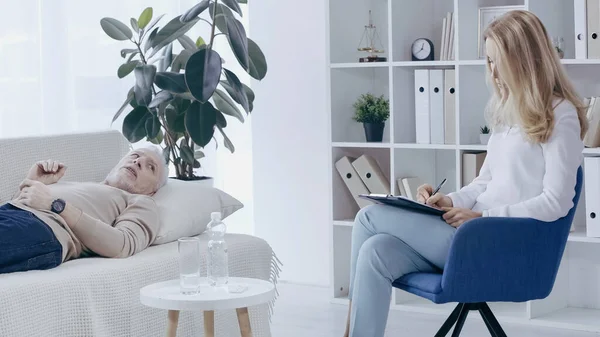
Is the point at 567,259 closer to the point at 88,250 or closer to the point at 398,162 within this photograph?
the point at 398,162

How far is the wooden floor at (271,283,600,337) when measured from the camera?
3.63 metres

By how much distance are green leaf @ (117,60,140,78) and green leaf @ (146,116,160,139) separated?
10.5 inches

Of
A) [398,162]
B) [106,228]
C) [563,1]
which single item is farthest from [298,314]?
[563,1]

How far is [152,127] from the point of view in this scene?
3.90 metres

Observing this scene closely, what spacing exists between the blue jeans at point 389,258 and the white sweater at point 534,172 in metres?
0.18

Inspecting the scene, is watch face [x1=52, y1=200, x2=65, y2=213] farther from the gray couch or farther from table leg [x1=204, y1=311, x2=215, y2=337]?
table leg [x1=204, y1=311, x2=215, y2=337]

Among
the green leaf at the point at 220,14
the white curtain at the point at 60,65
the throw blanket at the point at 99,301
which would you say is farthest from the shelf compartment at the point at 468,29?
the white curtain at the point at 60,65

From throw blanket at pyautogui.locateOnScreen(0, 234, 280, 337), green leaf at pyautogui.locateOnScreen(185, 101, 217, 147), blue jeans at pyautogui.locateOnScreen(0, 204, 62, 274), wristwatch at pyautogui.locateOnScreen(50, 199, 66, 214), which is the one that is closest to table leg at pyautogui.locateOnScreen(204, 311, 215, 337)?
throw blanket at pyautogui.locateOnScreen(0, 234, 280, 337)

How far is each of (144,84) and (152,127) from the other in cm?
20

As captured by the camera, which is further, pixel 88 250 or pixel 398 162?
pixel 398 162

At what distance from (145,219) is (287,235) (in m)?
1.78

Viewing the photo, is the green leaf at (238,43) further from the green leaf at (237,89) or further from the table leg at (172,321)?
the table leg at (172,321)

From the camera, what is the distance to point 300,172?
4.71 metres

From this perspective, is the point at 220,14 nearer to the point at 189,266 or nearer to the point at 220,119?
the point at 220,119
